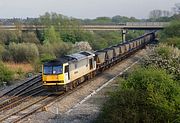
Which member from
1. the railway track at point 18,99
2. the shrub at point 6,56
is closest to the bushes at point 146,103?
the railway track at point 18,99

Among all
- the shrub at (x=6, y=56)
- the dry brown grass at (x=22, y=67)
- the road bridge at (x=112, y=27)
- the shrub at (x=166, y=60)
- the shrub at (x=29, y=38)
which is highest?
the road bridge at (x=112, y=27)

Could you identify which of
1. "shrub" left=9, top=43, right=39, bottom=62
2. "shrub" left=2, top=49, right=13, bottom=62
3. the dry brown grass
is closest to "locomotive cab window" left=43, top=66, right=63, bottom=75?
the dry brown grass

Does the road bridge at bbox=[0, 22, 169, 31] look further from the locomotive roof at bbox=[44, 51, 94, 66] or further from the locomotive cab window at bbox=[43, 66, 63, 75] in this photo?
the locomotive cab window at bbox=[43, 66, 63, 75]

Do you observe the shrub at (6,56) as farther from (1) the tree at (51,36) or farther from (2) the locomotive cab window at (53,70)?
(2) the locomotive cab window at (53,70)

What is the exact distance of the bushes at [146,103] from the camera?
15.1 m

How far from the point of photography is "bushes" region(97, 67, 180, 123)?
49.5 ft

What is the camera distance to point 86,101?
24094 millimetres

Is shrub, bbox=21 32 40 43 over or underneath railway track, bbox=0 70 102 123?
over

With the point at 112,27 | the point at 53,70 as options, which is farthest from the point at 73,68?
the point at 112,27

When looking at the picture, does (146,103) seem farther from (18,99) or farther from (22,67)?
(22,67)

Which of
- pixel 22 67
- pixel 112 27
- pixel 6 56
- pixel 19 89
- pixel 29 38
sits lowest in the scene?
pixel 22 67

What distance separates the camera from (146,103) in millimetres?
15602

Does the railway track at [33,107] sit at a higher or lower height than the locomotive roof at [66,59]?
lower

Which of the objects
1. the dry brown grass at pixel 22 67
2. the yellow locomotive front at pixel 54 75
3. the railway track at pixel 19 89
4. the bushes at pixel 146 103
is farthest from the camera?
the dry brown grass at pixel 22 67
